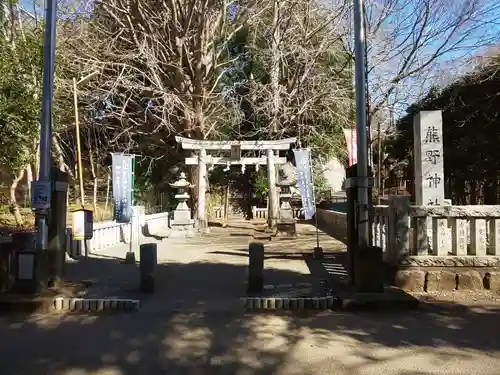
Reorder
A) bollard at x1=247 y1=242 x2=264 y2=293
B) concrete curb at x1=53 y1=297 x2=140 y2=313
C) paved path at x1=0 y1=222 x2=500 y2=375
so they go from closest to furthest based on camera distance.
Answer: paved path at x1=0 y1=222 x2=500 y2=375, concrete curb at x1=53 y1=297 x2=140 y2=313, bollard at x1=247 y1=242 x2=264 y2=293

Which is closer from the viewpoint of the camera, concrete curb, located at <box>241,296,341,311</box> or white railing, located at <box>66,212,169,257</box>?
concrete curb, located at <box>241,296,341,311</box>

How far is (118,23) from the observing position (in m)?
21.4

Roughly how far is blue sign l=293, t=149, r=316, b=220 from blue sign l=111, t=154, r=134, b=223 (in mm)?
5676

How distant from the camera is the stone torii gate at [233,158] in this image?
66.2 feet

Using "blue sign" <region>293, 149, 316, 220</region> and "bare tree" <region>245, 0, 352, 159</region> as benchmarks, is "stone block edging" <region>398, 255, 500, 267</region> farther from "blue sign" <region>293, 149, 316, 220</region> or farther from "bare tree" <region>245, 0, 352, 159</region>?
"bare tree" <region>245, 0, 352, 159</region>

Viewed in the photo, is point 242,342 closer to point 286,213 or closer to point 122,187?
point 122,187

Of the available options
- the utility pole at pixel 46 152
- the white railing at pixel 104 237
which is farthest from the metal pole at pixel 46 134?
the white railing at pixel 104 237

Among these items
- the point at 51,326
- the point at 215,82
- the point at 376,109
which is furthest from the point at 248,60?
the point at 51,326

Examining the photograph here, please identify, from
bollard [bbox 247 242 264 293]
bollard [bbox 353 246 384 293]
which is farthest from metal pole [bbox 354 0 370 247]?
bollard [bbox 247 242 264 293]

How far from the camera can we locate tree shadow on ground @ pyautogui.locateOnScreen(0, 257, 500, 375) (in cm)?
488

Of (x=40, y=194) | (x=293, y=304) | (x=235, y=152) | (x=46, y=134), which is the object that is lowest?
(x=293, y=304)

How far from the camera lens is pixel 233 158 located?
21.0m

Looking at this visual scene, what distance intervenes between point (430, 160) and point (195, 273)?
16.3ft

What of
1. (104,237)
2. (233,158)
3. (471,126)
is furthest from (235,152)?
(471,126)
